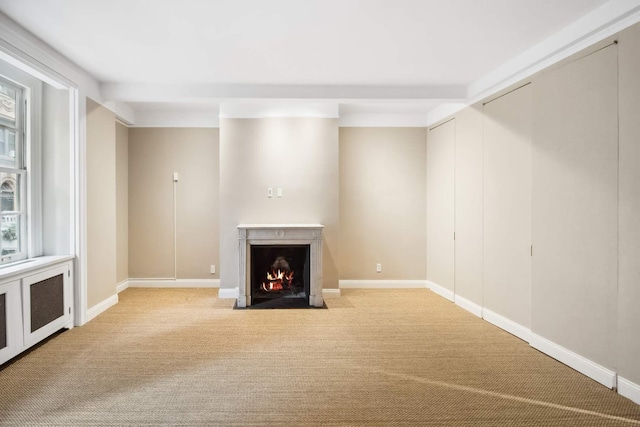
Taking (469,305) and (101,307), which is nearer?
(101,307)

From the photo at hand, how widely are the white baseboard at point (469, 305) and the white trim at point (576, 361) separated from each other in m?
0.96

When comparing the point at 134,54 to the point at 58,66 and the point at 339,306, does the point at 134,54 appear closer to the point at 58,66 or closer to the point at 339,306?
the point at 58,66

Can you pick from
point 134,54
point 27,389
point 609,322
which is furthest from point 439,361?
point 134,54

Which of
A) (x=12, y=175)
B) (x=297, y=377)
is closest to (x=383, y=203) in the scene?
(x=297, y=377)

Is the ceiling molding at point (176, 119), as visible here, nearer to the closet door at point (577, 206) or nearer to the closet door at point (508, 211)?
the closet door at point (508, 211)

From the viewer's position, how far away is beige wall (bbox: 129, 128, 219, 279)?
605 centimetres

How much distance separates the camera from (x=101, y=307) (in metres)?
4.61

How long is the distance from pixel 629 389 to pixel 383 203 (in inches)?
152

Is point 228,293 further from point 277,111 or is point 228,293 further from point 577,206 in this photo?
point 577,206

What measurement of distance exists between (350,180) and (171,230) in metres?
Answer: 2.84

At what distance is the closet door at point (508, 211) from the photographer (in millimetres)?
3746

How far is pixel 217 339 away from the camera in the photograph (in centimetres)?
378

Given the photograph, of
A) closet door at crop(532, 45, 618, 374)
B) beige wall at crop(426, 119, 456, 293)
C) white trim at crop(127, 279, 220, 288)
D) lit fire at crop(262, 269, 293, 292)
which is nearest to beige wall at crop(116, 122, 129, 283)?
white trim at crop(127, 279, 220, 288)

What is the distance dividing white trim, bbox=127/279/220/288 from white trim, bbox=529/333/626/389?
435 cm
